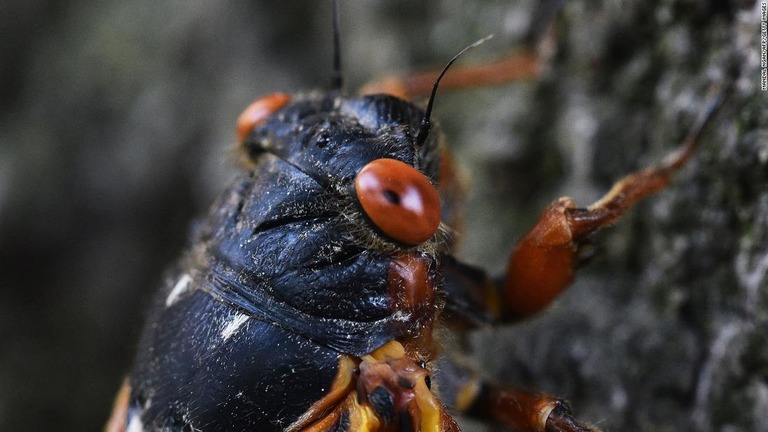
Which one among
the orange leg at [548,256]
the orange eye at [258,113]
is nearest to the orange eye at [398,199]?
the orange leg at [548,256]

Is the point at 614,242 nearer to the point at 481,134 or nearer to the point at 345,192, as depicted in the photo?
the point at 481,134

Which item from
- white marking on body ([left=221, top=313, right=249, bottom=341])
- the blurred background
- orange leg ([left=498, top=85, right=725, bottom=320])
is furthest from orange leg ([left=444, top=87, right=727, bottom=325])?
white marking on body ([left=221, top=313, right=249, bottom=341])

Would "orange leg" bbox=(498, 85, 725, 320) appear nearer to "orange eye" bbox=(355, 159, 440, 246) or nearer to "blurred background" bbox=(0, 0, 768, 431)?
"blurred background" bbox=(0, 0, 768, 431)

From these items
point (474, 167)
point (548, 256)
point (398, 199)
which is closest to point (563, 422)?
point (548, 256)

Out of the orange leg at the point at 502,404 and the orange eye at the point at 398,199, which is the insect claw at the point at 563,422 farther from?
the orange eye at the point at 398,199

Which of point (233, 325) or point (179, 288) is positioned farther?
point (179, 288)

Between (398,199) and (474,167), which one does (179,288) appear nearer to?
(398,199)
